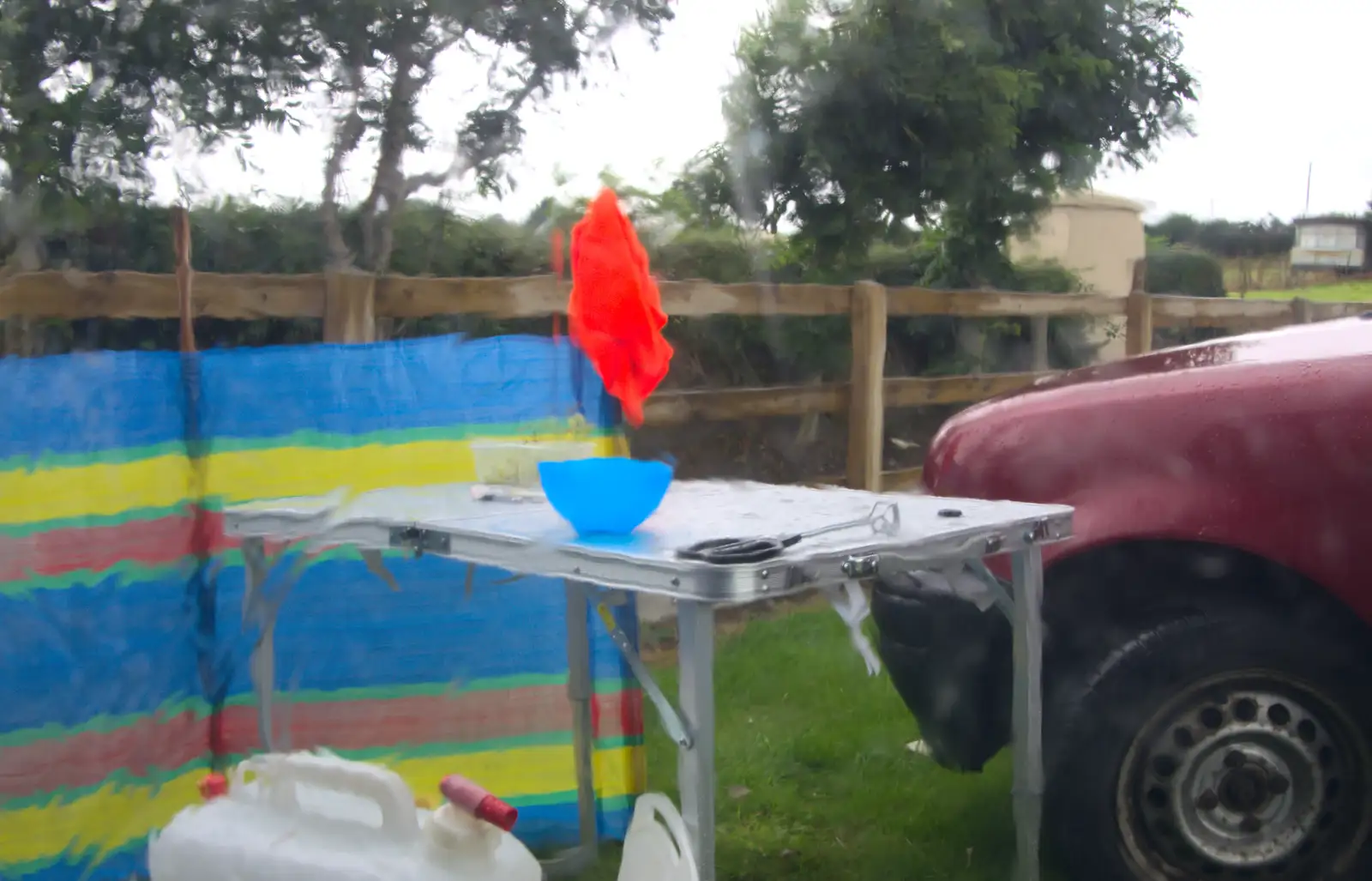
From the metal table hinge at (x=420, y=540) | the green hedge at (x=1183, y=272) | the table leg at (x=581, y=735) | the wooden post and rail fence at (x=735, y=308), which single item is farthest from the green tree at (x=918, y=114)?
the metal table hinge at (x=420, y=540)

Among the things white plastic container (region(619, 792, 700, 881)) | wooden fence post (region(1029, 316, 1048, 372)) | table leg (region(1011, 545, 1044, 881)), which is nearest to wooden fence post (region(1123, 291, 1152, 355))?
wooden fence post (region(1029, 316, 1048, 372))

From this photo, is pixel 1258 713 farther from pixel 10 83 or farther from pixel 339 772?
pixel 10 83

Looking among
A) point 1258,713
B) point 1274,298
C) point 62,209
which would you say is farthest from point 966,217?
point 1258,713

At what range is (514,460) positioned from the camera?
2697 mm

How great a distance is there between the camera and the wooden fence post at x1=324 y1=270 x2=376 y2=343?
359cm

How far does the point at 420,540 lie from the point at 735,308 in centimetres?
322

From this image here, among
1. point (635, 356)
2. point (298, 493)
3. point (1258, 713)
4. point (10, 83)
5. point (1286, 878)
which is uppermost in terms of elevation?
point (10, 83)

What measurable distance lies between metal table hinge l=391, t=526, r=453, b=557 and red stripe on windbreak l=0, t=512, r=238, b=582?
3.20ft

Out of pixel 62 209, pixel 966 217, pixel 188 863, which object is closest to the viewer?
pixel 188 863

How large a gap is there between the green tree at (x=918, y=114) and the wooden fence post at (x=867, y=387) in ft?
10.6

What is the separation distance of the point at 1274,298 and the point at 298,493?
822 cm

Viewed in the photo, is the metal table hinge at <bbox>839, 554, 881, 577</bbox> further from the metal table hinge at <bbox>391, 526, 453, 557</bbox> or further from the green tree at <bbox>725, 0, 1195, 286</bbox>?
the green tree at <bbox>725, 0, 1195, 286</bbox>

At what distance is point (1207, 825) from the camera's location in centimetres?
260

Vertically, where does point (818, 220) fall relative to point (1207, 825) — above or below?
above
